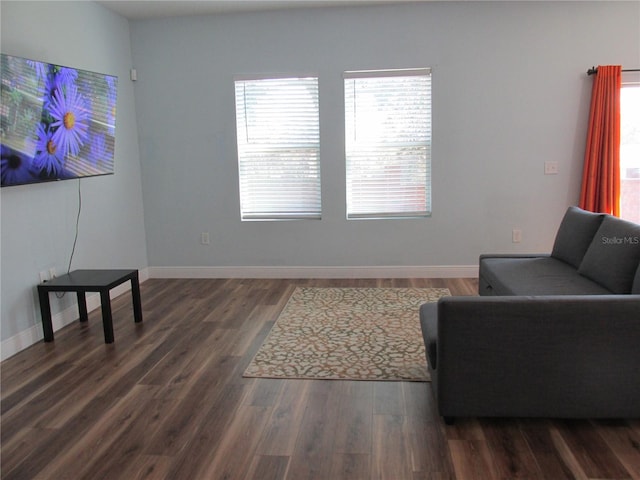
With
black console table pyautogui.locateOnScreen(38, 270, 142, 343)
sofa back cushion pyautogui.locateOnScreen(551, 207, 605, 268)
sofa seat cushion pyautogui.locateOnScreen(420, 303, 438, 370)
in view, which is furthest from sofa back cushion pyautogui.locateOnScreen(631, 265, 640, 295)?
black console table pyautogui.locateOnScreen(38, 270, 142, 343)

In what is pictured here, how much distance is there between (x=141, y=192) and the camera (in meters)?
5.48

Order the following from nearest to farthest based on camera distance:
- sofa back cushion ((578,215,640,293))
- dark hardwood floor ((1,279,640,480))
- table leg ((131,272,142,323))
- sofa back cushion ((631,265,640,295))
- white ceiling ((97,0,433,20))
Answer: dark hardwood floor ((1,279,640,480)) < sofa back cushion ((631,265,640,295)) < sofa back cushion ((578,215,640,293)) < table leg ((131,272,142,323)) < white ceiling ((97,0,433,20))

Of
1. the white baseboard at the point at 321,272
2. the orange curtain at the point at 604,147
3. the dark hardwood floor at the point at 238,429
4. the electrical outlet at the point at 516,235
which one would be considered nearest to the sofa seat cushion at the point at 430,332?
the dark hardwood floor at the point at 238,429

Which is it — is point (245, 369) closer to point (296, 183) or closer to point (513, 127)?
point (296, 183)

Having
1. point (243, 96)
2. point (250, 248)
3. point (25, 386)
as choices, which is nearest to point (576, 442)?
point (25, 386)

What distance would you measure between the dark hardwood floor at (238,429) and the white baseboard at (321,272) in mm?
1890

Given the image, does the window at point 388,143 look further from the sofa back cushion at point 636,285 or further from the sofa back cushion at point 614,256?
the sofa back cushion at point 636,285

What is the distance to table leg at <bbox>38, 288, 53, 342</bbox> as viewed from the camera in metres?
3.71

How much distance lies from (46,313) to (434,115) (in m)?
3.76

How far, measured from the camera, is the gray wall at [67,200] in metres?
3.57

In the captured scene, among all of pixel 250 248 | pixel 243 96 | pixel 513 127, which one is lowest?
pixel 250 248

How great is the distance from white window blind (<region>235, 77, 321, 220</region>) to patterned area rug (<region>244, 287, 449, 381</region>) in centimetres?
103

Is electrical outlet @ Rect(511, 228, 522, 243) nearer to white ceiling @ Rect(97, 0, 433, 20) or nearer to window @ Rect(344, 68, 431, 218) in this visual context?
window @ Rect(344, 68, 431, 218)

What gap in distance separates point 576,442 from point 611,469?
208 mm
